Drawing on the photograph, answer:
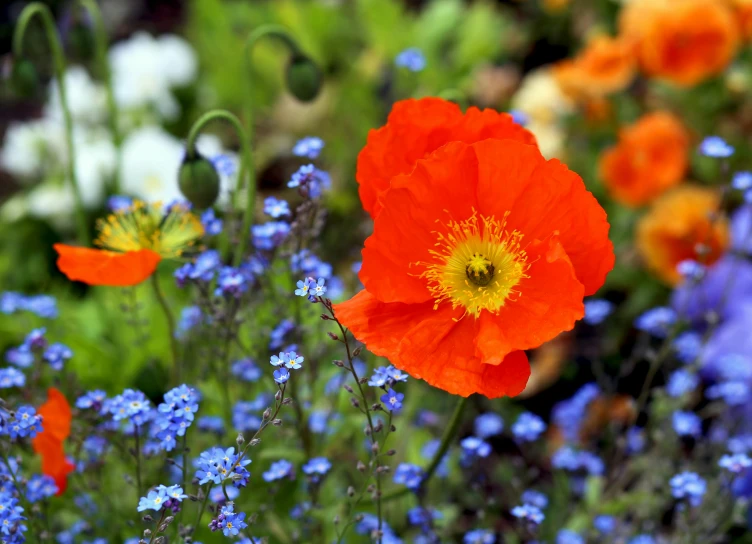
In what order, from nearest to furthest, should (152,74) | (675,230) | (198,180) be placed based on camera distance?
1. (198,180)
2. (675,230)
3. (152,74)

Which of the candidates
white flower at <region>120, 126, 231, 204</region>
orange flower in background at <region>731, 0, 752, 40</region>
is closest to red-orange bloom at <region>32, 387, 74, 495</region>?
white flower at <region>120, 126, 231, 204</region>

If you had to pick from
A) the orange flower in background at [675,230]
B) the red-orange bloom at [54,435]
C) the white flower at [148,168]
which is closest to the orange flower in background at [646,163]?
the orange flower in background at [675,230]

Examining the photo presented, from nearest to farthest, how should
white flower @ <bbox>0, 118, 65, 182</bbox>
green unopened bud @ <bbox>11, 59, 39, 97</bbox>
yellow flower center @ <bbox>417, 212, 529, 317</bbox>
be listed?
1. yellow flower center @ <bbox>417, 212, 529, 317</bbox>
2. green unopened bud @ <bbox>11, 59, 39, 97</bbox>
3. white flower @ <bbox>0, 118, 65, 182</bbox>

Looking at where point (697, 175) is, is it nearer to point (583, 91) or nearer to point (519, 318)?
point (583, 91)

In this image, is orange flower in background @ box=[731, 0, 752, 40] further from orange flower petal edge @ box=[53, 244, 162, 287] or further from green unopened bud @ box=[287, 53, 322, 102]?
orange flower petal edge @ box=[53, 244, 162, 287]

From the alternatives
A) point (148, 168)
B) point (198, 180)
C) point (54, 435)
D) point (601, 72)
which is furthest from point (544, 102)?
point (54, 435)

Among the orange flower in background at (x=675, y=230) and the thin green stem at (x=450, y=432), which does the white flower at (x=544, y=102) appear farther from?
the thin green stem at (x=450, y=432)

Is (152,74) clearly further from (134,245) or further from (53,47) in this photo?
(134,245)
